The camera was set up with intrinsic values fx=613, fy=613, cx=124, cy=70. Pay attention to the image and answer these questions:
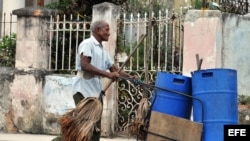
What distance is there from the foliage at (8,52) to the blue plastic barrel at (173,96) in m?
5.73

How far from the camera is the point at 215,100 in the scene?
239 inches

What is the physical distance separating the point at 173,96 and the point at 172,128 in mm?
388

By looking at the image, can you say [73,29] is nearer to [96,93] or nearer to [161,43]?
[161,43]

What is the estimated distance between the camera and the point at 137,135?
20.6 ft

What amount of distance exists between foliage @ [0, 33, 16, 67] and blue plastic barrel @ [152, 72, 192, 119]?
5734 mm


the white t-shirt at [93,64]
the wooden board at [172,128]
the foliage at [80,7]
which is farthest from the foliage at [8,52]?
the wooden board at [172,128]

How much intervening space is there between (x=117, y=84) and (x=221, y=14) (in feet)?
6.98

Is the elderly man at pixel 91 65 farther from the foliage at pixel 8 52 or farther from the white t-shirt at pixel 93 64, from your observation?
the foliage at pixel 8 52


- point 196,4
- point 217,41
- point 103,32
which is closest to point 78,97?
point 103,32

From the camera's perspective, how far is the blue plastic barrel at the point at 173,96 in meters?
6.30

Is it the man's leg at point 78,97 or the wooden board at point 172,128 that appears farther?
the man's leg at point 78,97

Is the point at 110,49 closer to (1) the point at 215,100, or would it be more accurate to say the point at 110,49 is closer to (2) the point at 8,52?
(2) the point at 8,52

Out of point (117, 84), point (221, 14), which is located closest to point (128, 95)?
point (117, 84)

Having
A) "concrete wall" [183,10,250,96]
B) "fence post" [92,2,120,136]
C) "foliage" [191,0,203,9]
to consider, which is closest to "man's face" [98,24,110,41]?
"concrete wall" [183,10,250,96]
